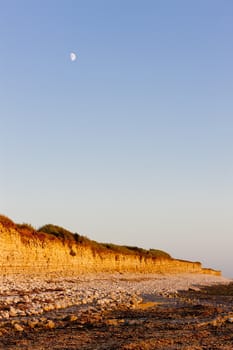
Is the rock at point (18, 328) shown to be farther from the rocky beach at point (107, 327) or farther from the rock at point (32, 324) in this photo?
the rock at point (32, 324)

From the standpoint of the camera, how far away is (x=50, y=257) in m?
32.5

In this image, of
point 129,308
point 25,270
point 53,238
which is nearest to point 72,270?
point 53,238

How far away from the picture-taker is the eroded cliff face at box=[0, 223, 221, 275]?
27.6 metres

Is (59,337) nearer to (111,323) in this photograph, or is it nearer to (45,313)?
(111,323)

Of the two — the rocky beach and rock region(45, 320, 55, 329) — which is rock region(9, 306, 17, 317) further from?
rock region(45, 320, 55, 329)

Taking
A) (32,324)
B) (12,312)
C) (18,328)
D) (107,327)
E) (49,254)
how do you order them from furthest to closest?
(49,254)
(12,312)
(32,324)
(107,327)
(18,328)

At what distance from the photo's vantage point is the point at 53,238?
34656mm

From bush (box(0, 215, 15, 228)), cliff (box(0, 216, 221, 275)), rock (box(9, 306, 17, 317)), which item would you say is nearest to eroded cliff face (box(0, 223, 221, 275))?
cliff (box(0, 216, 221, 275))

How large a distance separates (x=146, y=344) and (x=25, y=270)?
875 inches

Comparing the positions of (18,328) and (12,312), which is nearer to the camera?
(18,328)

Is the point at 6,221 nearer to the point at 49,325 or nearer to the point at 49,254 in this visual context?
the point at 49,254

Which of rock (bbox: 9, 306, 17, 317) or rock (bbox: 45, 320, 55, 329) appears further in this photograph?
rock (bbox: 9, 306, 17, 317)

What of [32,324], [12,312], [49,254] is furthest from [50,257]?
[32,324]

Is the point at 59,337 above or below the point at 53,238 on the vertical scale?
below
